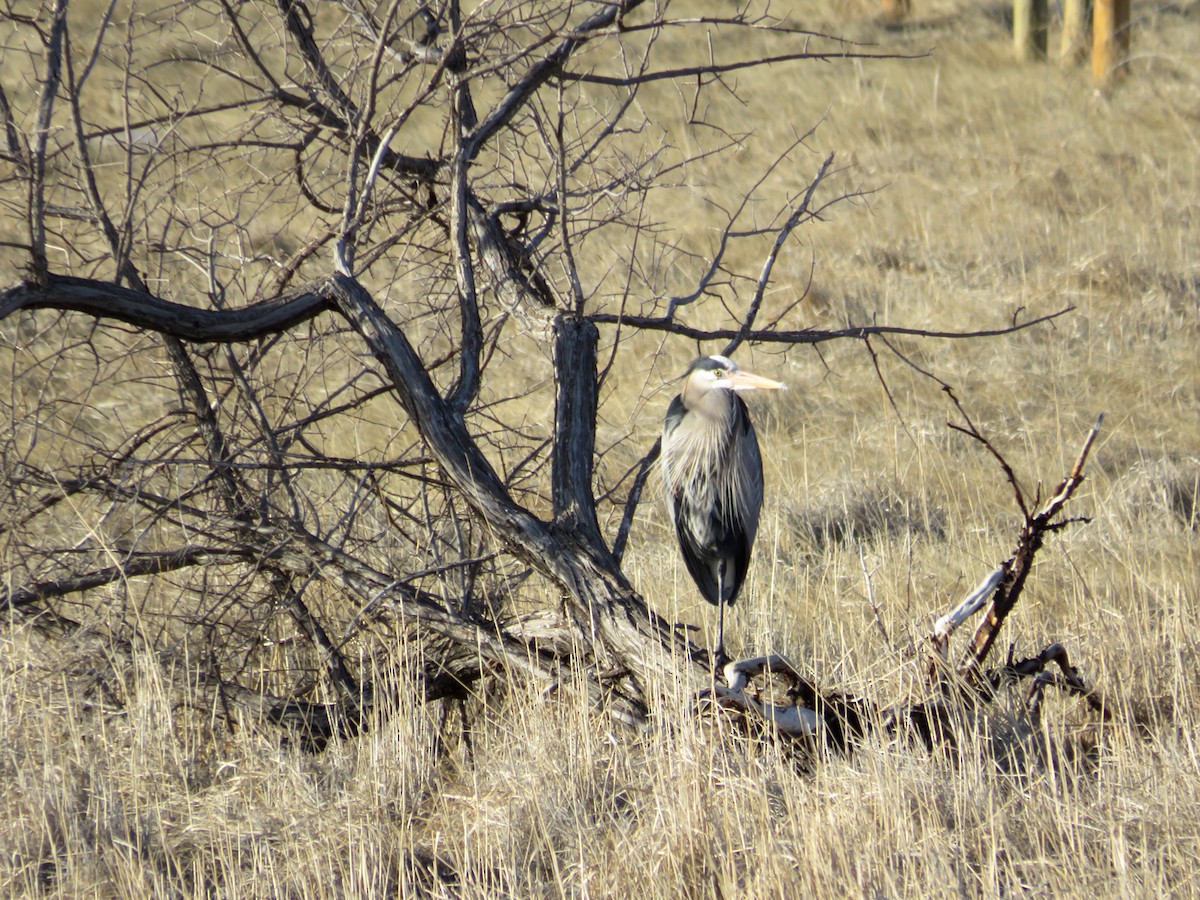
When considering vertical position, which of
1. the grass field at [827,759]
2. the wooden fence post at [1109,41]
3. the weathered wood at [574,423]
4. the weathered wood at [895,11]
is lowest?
the grass field at [827,759]

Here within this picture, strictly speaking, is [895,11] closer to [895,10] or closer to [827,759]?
[895,10]

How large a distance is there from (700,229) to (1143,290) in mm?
3540

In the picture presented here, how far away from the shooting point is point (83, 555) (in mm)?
4555

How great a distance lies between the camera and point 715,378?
15.4 feet

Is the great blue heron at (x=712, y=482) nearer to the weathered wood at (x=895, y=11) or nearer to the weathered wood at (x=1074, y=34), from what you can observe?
the weathered wood at (x=1074, y=34)

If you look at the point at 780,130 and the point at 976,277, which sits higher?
the point at 780,130

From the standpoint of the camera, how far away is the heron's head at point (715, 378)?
453 centimetres

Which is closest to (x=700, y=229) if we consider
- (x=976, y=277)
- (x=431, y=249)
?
(x=976, y=277)

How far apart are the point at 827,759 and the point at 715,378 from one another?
5.21 ft

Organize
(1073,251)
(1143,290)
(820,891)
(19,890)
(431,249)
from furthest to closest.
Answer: (1073,251) → (1143,290) → (431,249) → (19,890) → (820,891)

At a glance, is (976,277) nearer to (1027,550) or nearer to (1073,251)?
(1073,251)

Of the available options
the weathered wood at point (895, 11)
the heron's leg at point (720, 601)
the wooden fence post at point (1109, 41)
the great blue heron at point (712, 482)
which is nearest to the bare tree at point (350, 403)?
the great blue heron at point (712, 482)

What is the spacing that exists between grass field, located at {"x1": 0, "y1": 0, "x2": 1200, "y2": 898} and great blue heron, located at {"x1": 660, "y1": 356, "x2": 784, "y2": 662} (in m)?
0.19

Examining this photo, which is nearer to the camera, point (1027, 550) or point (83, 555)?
point (1027, 550)
